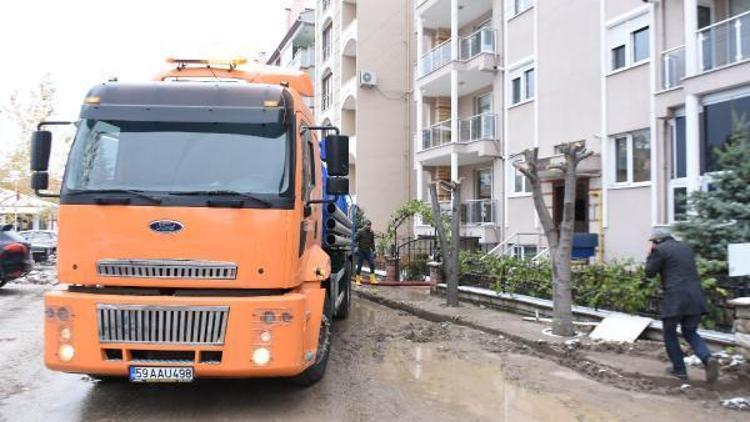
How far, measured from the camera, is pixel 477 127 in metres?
22.3

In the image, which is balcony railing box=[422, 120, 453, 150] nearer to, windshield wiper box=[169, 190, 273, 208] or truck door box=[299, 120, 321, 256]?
truck door box=[299, 120, 321, 256]

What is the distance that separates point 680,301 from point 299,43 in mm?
39789

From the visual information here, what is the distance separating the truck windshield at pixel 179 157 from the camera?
219 inches

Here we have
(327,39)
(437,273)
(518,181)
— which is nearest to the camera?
(437,273)

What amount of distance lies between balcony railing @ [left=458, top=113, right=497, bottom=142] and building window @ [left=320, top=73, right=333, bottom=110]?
13.9 meters

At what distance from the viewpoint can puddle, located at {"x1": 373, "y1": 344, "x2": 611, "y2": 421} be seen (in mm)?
5875

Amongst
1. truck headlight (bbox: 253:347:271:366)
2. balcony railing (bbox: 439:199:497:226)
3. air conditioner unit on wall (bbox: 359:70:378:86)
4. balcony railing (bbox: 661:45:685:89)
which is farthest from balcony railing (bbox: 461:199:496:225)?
truck headlight (bbox: 253:347:271:366)

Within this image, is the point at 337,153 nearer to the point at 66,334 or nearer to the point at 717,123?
the point at 66,334

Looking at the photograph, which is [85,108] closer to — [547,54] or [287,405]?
[287,405]

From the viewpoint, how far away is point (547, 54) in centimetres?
1850

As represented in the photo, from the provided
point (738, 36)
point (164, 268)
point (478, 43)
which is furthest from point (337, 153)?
point (478, 43)

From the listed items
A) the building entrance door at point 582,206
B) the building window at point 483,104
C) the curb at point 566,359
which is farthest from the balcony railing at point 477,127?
the curb at point 566,359

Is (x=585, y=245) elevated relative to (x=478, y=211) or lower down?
lower down

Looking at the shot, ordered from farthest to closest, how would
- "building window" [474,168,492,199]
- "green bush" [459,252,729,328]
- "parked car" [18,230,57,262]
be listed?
"parked car" [18,230,57,262] < "building window" [474,168,492,199] < "green bush" [459,252,729,328]
